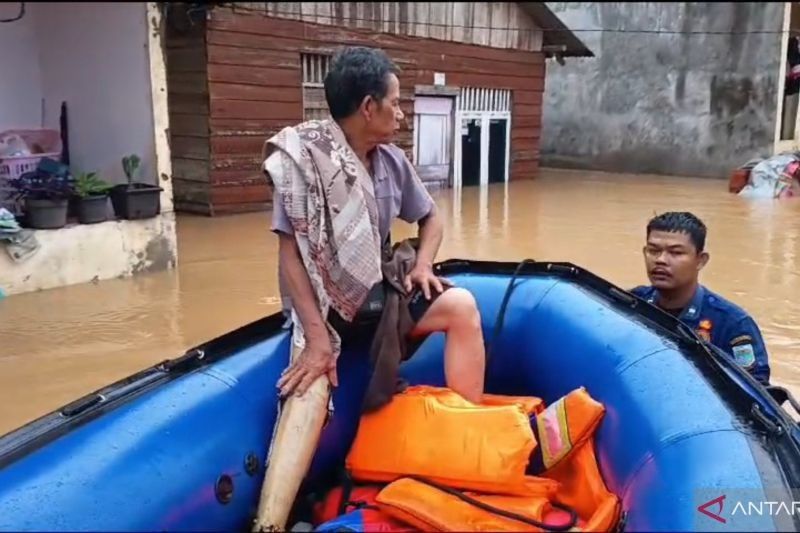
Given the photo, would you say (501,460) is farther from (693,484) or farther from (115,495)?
(115,495)

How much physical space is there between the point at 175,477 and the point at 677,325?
4.61ft

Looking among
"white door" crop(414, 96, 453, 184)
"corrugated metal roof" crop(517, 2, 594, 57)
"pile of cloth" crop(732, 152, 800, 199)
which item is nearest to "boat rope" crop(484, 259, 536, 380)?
"white door" crop(414, 96, 453, 184)

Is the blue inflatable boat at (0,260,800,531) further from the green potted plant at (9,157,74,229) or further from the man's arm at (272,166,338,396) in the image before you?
the green potted plant at (9,157,74,229)

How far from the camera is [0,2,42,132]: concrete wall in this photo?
19.6 ft

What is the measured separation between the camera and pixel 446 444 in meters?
1.98

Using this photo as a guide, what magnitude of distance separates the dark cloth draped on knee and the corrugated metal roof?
1138 centimetres

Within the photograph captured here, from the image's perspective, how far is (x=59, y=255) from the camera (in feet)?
17.8

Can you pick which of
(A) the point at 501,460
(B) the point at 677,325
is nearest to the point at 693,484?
(A) the point at 501,460

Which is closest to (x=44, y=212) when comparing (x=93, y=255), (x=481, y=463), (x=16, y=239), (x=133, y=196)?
(x=16, y=239)

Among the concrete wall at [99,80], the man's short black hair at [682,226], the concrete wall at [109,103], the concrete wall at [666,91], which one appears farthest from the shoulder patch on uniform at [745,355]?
the concrete wall at [666,91]

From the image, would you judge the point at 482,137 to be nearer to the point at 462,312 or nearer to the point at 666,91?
the point at 666,91

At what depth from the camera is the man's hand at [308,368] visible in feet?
6.51

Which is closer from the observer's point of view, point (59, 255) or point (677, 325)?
point (677, 325)

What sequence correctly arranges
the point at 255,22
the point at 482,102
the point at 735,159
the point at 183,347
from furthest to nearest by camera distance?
1. the point at 735,159
2. the point at 482,102
3. the point at 255,22
4. the point at 183,347
